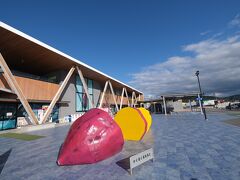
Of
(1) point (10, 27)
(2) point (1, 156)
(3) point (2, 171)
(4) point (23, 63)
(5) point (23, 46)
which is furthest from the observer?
(4) point (23, 63)

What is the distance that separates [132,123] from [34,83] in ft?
42.6

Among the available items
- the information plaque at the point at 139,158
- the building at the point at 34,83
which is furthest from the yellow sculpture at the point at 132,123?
the building at the point at 34,83

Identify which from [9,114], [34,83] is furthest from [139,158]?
[9,114]

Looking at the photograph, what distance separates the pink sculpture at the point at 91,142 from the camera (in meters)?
4.83

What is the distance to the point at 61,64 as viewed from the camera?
1905 cm

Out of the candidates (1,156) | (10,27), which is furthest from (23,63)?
(1,156)

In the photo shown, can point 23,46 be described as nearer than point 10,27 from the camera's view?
No

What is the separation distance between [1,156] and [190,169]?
7648mm

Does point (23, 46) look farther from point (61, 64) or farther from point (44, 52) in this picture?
point (61, 64)

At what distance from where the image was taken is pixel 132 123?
800 centimetres

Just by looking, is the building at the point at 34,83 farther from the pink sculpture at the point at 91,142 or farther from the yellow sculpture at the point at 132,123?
the pink sculpture at the point at 91,142

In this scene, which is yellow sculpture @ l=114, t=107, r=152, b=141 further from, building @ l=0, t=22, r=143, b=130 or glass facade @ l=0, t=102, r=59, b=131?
glass facade @ l=0, t=102, r=59, b=131

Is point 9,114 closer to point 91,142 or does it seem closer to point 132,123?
point 132,123

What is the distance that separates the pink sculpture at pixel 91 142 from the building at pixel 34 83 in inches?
424
